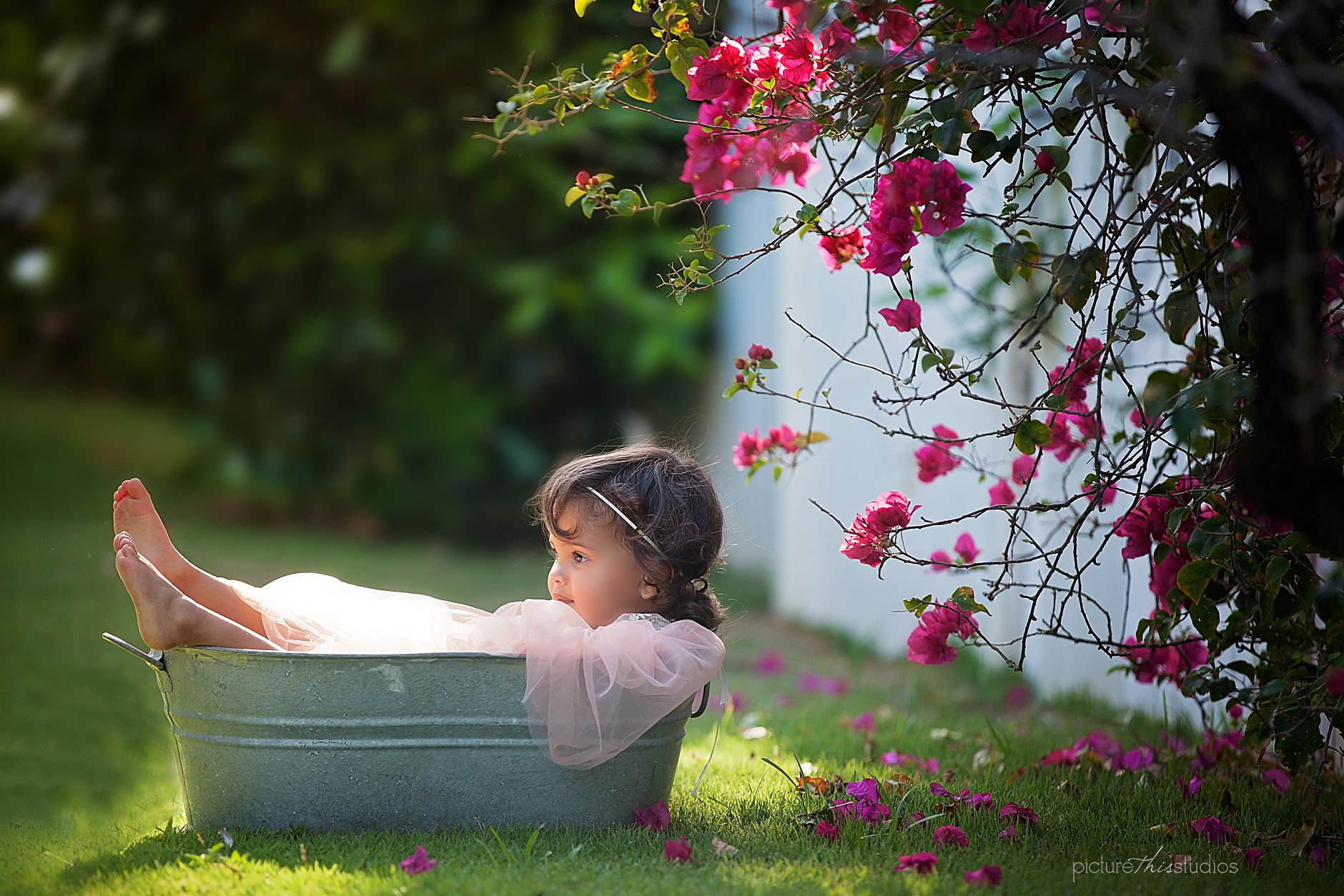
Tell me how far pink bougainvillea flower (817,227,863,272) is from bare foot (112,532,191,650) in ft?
3.54

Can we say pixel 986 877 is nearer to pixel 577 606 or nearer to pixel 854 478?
pixel 577 606

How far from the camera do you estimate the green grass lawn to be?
1.53 m

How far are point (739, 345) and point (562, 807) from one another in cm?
451

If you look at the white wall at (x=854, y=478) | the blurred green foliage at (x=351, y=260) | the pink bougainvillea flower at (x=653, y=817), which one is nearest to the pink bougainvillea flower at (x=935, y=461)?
the white wall at (x=854, y=478)

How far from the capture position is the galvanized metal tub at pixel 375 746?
1674 mm

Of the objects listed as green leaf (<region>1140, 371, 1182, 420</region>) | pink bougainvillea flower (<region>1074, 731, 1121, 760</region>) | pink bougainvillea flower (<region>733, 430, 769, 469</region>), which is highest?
green leaf (<region>1140, 371, 1182, 420</region>)

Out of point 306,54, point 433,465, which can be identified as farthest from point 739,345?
point 306,54

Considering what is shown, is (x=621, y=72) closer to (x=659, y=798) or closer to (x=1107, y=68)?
(x=1107, y=68)

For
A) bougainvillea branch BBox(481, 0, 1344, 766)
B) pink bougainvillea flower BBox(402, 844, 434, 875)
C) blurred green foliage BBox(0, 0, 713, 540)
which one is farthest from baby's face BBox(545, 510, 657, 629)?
blurred green foliage BBox(0, 0, 713, 540)

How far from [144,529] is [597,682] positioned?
0.79 meters

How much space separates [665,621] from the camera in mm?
1883

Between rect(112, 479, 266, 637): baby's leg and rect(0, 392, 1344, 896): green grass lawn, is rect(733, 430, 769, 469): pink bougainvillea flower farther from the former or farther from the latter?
rect(112, 479, 266, 637): baby's leg

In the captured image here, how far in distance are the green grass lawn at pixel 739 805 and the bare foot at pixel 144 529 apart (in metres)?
0.40


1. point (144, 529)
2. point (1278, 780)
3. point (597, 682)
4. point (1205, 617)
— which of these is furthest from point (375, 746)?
point (1278, 780)
